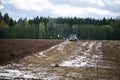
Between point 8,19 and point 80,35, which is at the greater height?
point 8,19

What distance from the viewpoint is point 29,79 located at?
33.7 ft

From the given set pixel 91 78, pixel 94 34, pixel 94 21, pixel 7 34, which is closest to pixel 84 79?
pixel 91 78

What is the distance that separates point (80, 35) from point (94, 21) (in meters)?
21.3

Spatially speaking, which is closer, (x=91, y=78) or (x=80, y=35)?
(x=91, y=78)

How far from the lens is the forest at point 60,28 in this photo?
343ft

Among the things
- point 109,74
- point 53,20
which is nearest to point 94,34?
point 53,20

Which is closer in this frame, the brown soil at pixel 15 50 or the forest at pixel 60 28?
the brown soil at pixel 15 50

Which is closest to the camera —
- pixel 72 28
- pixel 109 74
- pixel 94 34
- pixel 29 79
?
pixel 29 79

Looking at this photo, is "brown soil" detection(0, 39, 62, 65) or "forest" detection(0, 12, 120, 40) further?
"forest" detection(0, 12, 120, 40)

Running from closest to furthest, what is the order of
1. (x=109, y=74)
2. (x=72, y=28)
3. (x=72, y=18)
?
(x=109, y=74) < (x=72, y=28) < (x=72, y=18)

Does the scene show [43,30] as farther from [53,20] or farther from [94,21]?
[94,21]

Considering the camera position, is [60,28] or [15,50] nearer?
[15,50]

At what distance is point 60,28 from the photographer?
129625 mm

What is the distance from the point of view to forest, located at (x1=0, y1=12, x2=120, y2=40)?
105m
